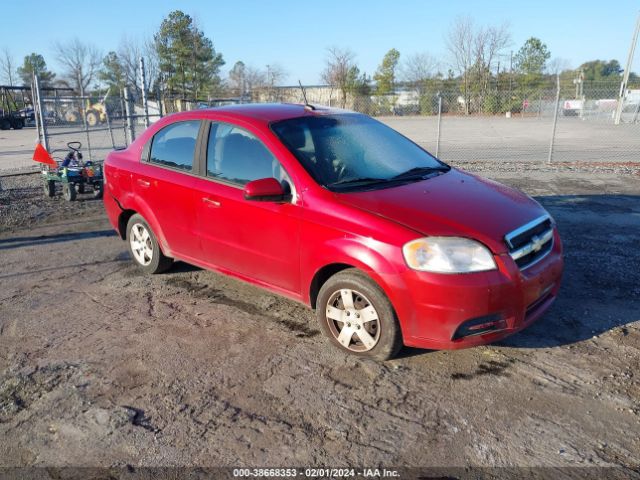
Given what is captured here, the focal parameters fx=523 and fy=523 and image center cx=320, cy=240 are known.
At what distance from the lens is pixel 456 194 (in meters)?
A: 3.83

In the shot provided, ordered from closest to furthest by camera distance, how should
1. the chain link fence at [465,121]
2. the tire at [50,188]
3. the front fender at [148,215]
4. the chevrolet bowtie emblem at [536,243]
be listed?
the chevrolet bowtie emblem at [536,243] → the front fender at [148,215] → the tire at [50,188] → the chain link fence at [465,121]

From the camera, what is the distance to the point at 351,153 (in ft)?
13.9

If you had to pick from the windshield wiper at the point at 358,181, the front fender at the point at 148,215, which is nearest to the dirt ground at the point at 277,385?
the front fender at the point at 148,215

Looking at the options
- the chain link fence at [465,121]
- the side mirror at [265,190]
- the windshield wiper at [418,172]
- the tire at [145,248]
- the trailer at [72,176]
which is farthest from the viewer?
the chain link fence at [465,121]

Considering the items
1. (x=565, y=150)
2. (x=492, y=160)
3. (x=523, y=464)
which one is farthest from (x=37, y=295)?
(x=565, y=150)

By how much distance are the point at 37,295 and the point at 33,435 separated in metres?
2.39

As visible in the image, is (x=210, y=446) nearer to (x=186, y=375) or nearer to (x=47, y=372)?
(x=186, y=375)

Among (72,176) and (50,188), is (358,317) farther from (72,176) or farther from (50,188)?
(50,188)

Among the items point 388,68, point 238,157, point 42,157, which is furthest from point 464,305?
point 388,68

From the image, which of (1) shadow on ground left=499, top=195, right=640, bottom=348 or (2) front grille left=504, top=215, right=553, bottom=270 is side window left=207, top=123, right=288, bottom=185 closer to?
(2) front grille left=504, top=215, right=553, bottom=270

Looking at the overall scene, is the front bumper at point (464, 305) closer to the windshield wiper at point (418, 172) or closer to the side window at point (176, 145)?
the windshield wiper at point (418, 172)

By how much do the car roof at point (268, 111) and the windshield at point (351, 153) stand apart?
10cm

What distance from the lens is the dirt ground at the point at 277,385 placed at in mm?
2754

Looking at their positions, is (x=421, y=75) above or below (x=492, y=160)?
above
